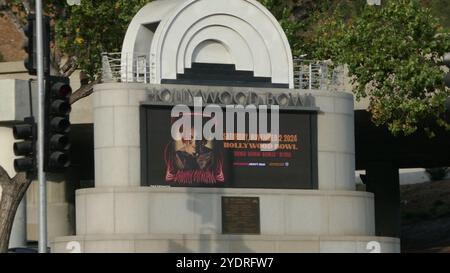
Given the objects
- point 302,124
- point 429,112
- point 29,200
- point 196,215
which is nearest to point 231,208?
point 196,215

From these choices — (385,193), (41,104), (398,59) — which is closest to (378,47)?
(398,59)

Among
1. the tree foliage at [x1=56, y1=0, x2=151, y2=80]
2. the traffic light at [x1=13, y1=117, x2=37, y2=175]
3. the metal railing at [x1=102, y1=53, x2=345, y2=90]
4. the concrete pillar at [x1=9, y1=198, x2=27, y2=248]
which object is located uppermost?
the tree foliage at [x1=56, y1=0, x2=151, y2=80]

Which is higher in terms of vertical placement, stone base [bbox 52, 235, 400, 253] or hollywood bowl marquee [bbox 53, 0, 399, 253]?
hollywood bowl marquee [bbox 53, 0, 399, 253]

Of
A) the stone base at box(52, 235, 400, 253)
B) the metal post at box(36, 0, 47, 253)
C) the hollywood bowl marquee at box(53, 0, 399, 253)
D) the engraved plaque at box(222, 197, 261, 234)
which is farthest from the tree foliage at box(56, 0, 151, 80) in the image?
the metal post at box(36, 0, 47, 253)

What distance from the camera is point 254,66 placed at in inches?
1644

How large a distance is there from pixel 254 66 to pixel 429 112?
7.97 metres

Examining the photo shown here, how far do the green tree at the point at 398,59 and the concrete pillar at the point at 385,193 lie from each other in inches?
1114

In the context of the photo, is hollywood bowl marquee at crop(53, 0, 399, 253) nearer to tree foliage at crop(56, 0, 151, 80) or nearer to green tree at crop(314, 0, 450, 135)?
green tree at crop(314, 0, 450, 135)

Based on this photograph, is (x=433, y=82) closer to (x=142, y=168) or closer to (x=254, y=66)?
(x=254, y=66)

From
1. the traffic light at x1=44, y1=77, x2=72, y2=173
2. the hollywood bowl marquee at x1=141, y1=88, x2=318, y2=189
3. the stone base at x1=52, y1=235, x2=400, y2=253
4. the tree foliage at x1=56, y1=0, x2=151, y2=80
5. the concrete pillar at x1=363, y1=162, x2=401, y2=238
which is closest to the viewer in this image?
the traffic light at x1=44, y1=77, x2=72, y2=173

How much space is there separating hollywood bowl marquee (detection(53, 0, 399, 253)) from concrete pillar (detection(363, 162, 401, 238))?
34.3 metres

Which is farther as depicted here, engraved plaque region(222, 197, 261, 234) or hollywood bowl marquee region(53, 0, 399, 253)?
engraved plaque region(222, 197, 261, 234)

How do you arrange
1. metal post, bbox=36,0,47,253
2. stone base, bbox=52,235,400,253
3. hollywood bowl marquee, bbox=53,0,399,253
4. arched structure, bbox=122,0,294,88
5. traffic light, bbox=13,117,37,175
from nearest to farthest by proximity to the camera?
traffic light, bbox=13,117,37,175
metal post, bbox=36,0,47,253
stone base, bbox=52,235,400,253
hollywood bowl marquee, bbox=53,0,399,253
arched structure, bbox=122,0,294,88

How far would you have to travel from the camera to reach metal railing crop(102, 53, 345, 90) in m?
40.6
